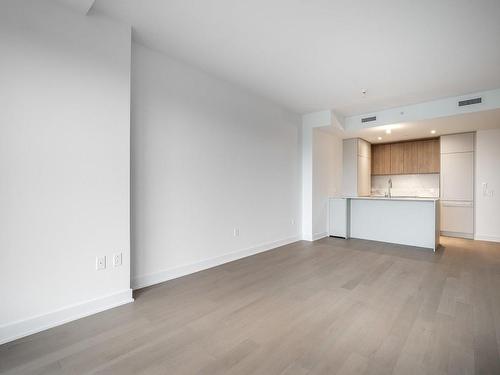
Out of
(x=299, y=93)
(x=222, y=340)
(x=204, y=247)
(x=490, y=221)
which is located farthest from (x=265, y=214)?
(x=490, y=221)

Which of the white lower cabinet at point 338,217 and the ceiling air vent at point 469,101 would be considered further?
the white lower cabinet at point 338,217

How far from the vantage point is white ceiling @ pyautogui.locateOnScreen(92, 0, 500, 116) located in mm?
2301

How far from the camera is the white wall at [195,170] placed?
2.95m

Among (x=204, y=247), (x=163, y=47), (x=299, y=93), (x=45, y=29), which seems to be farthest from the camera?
(x=299, y=93)

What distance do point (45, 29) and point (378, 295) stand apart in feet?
13.1

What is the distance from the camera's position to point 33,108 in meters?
2.03

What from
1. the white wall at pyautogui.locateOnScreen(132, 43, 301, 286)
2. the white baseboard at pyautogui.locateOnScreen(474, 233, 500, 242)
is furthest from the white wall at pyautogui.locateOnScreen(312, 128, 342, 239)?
the white baseboard at pyautogui.locateOnScreen(474, 233, 500, 242)

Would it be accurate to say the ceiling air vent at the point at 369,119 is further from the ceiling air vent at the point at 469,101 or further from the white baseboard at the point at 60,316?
the white baseboard at the point at 60,316

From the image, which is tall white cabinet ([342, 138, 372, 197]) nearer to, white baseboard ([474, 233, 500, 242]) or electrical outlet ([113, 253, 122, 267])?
white baseboard ([474, 233, 500, 242])

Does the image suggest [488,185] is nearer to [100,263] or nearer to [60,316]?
[100,263]

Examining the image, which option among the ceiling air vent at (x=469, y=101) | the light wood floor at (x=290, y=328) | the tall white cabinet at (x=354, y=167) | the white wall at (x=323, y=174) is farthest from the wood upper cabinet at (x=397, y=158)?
the light wood floor at (x=290, y=328)

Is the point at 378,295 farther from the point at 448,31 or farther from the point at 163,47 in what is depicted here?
the point at 163,47

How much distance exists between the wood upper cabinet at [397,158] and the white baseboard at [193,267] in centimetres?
440

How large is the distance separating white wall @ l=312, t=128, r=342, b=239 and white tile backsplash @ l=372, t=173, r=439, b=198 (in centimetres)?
184
